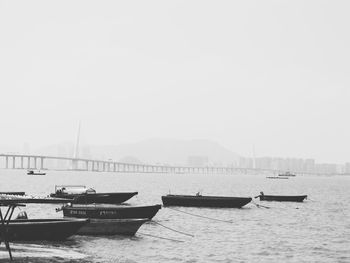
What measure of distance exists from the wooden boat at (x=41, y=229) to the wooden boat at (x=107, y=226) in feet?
11.7

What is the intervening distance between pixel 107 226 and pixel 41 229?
6502mm

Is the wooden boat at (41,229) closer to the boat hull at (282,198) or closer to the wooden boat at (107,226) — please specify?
the wooden boat at (107,226)

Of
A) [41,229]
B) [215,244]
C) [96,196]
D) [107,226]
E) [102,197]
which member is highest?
[96,196]

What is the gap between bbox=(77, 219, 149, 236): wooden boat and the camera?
41.4 meters

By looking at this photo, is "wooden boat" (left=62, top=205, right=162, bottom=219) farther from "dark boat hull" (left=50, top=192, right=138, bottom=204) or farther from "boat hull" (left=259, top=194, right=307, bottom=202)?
"boat hull" (left=259, top=194, right=307, bottom=202)

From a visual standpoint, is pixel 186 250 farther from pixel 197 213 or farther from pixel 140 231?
pixel 197 213

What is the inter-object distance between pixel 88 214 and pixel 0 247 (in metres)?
9.39

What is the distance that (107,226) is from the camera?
137 feet

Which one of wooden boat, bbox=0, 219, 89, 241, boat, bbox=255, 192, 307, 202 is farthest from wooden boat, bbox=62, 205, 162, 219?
boat, bbox=255, 192, 307, 202

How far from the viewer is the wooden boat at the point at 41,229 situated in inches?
1396

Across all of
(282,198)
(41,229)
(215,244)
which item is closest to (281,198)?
(282,198)

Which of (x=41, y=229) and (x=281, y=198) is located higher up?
(x=281, y=198)

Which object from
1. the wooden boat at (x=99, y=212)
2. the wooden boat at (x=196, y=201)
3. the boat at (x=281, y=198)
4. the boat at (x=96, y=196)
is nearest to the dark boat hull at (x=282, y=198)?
the boat at (x=281, y=198)

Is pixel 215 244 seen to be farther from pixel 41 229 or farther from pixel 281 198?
pixel 281 198
